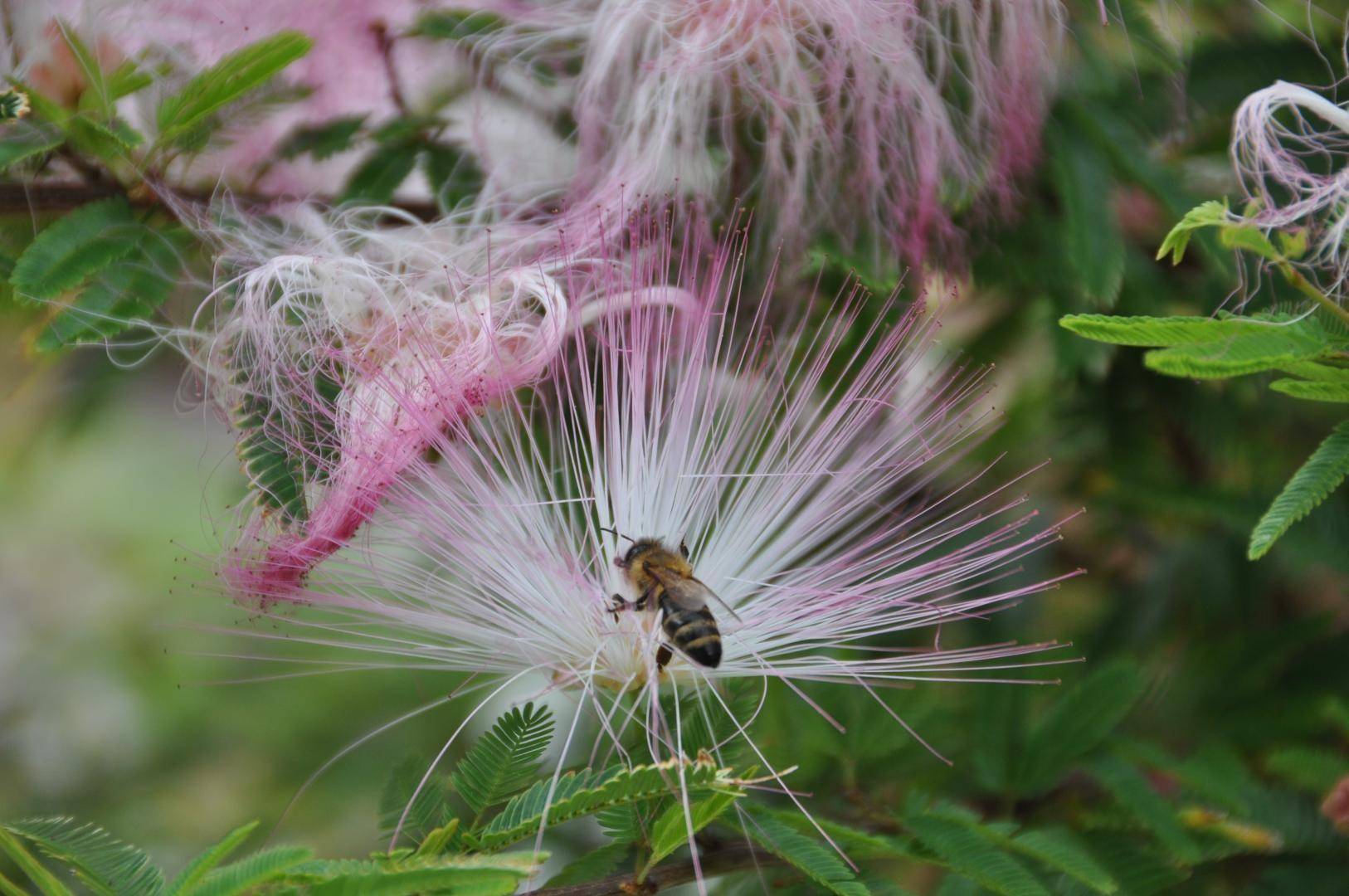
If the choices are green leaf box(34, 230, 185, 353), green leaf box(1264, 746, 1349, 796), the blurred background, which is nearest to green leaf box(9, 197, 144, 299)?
green leaf box(34, 230, 185, 353)

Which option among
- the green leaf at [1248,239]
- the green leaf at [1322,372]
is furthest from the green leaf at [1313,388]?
the green leaf at [1248,239]

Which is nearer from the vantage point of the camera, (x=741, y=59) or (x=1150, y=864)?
(x=1150, y=864)

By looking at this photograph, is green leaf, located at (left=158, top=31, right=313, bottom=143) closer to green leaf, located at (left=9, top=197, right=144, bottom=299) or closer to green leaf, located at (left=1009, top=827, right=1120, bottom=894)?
green leaf, located at (left=9, top=197, right=144, bottom=299)

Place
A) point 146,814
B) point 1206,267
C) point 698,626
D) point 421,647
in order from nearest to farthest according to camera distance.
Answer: point 698,626, point 421,647, point 1206,267, point 146,814

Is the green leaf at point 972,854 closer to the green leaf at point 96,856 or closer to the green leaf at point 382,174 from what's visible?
the green leaf at point 96,856

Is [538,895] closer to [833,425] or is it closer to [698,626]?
[698,626]

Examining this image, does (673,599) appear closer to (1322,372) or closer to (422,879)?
(422,879)

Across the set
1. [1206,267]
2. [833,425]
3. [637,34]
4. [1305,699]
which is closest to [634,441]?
[833,425]
